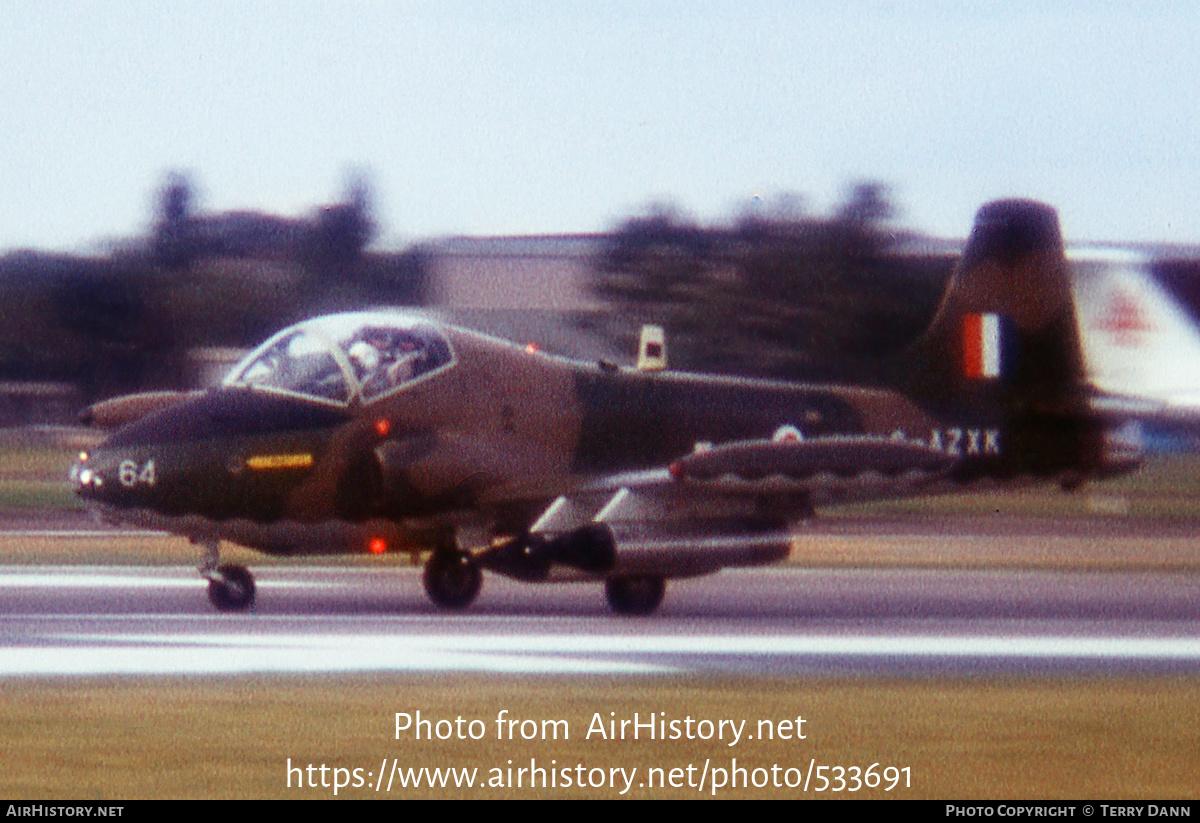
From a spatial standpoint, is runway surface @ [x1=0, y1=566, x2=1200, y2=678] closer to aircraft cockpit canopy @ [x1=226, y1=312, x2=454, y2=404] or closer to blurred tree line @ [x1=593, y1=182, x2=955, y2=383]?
aircraft cockpit canopy @ [x1=226, y1=312, x2=454, y2=404]

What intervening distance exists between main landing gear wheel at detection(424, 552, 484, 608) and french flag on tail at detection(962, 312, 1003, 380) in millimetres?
4879

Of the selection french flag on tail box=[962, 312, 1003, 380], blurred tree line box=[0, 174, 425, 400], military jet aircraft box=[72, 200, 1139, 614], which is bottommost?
blurred tree line box=[0, 174, 425, 400]

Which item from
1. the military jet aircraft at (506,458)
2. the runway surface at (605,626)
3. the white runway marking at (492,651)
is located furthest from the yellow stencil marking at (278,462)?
the white runway marking at (492,651)

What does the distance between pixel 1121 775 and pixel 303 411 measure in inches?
336

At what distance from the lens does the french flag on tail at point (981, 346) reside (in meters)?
19.3

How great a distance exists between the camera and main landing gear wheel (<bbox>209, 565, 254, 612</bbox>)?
17.1 metres

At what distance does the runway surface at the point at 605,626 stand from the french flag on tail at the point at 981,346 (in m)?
2.03

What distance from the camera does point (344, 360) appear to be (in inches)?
665

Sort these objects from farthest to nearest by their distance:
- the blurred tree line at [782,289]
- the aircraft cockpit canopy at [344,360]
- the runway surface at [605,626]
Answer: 1. the blurred tree line at [782,289]
2. the aircraft cockpit canopy at [344,360]
3. the runway surface at [605,626]

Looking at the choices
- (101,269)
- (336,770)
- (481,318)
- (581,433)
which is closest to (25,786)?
(336,770)

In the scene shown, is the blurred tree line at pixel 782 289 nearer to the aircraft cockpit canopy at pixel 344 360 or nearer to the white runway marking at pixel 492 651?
the aircraft cockpit canopy at pixel 344 360

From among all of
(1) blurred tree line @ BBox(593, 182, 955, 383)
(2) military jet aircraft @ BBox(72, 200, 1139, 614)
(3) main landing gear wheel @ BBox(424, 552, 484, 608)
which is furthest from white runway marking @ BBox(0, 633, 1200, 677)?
(1) blurred tree line @ BBox(593, 182, 955, 383)

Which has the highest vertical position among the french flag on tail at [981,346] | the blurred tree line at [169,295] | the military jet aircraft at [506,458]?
the french flag on tail at [981,346]

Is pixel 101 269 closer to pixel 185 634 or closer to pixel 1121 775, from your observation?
pixel 185 634
